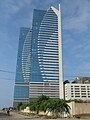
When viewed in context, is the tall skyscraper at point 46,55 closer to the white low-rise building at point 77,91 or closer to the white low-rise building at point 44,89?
the white low-rise building at point 44,89

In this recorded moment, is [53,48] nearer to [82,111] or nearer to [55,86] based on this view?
[55,86]

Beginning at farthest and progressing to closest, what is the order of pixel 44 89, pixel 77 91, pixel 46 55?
pixel 44 89 → pixel 77 91 → pixel 46 55

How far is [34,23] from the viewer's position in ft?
624

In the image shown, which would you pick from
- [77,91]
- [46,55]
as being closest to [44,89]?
[77,91]

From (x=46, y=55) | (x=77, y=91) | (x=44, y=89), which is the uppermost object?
(x=46, y=55)

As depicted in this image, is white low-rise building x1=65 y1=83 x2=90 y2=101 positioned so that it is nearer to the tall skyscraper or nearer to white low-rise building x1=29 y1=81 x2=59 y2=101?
the tall skyscraper

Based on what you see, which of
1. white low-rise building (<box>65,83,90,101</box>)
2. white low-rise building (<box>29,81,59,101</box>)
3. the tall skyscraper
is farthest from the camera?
white low-rise building (<box>29,81,59,101</box>)

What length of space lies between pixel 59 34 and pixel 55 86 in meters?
36.9

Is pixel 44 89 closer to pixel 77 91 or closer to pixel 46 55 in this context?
pixel 77 91

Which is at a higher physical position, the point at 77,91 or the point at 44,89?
the point at 44,89

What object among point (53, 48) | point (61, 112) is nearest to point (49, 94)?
point (53, 48)

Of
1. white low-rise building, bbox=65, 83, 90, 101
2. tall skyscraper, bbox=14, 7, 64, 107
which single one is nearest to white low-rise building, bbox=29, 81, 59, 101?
tall skyscraper, bbox=14, 7, 64, 107

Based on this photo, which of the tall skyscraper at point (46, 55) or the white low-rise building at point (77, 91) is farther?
the white low-rise building at point (77, 91)

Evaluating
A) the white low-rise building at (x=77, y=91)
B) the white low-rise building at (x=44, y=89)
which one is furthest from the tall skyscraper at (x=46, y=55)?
the white low-rise building at (x=77, y=91)
